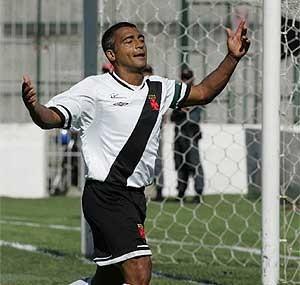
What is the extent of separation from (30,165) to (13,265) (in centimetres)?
1072

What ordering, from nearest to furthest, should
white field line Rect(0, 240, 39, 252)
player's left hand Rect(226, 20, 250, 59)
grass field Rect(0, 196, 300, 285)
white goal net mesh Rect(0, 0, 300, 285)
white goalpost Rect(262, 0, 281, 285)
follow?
1. player's left hand Rect(226, 20, 250, 59)
2. white goalpost Rect(262, 0, 281, 285)
3. white goal net mesh Rect(0, 0, 300, 285)
4. grass field Rect(0, 196, 300, 285)
5. white field line Rect(0, 240, 39, 252)

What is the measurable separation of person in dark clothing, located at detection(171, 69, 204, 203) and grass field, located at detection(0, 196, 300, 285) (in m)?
0.47

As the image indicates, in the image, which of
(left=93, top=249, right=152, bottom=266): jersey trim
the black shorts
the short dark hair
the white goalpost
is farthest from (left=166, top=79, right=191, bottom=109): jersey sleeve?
the white goalpost

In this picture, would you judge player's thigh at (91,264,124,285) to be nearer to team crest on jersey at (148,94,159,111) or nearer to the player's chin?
team crest on jersey at (148,94,159,111)

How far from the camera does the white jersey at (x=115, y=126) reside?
636 cm

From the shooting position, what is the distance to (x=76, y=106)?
639cm

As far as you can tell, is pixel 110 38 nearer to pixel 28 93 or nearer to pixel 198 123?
pixel 28 93

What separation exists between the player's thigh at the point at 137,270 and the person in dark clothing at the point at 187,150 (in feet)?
29.0

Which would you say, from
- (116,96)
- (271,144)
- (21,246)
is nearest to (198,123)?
(21,246)

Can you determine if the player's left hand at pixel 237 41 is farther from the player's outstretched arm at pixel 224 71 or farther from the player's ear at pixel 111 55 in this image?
the player's ear at pixel 111 55

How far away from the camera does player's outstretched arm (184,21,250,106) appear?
6625mm

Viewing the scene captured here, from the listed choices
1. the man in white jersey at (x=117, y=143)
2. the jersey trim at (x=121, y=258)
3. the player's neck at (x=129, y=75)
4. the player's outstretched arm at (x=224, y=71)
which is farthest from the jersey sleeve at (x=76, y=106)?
the jersey trim at (x=121, y=258)

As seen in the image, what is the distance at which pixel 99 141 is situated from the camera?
6395 millimetres

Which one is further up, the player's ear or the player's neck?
the player's ear
